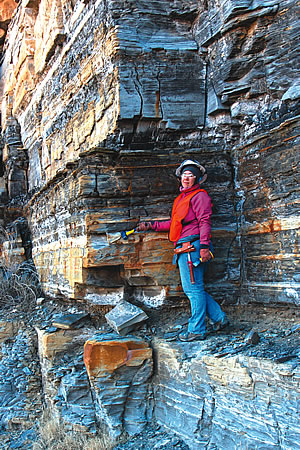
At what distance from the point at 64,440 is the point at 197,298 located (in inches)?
86.3

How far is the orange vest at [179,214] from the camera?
4.56 m

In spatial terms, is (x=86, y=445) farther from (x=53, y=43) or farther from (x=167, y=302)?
(x=53, y=43)

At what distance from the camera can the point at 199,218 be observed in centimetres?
443

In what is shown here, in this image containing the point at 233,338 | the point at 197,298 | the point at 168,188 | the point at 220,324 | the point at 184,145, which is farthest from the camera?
the point at 184,145

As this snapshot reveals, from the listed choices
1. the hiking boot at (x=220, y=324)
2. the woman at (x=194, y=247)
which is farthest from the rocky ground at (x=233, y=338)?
the woman at (x=194, y=247)

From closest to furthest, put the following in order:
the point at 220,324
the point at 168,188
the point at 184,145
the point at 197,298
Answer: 1. the point at 197,298
2. the point at 220,324
3. the point at 168,188
4. the point at 184,145

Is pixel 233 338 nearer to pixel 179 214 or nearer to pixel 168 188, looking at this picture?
pixel 179 214

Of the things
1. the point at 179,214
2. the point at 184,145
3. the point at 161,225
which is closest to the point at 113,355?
the point at 161,225

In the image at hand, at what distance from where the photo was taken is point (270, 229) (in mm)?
4660

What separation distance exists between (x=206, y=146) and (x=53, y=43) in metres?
4.29

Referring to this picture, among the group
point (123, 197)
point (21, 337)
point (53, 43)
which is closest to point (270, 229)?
point (123, 197)

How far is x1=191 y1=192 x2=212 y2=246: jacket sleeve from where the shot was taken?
4.32 m

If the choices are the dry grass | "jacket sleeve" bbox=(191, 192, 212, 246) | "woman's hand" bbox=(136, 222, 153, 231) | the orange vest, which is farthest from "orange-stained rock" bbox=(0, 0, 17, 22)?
the dry grass

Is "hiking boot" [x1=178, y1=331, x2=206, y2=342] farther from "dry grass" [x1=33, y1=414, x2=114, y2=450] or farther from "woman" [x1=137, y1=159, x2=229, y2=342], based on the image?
"dry grass" [x1=33, y1=414, x2=114, y2=450]
